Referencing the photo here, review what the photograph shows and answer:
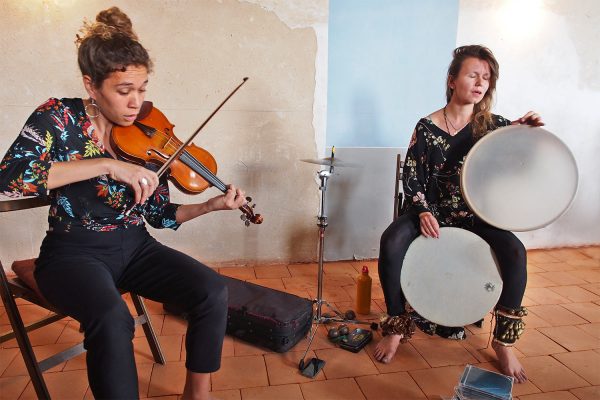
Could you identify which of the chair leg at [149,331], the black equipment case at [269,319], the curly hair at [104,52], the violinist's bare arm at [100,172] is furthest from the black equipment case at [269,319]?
the curly hair at [104,52]

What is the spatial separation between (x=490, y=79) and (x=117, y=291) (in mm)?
1714

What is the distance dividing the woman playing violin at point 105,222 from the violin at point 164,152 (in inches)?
1.8

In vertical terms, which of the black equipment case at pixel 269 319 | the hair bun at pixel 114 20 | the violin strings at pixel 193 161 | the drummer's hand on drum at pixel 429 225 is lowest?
the black equipment case at pixel 269 319

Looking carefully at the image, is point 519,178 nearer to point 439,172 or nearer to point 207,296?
point 439,172

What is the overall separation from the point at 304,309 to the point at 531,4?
2487 millimetres

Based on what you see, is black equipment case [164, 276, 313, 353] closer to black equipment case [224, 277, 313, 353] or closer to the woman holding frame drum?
black equipment case [224, 277, 313, 353]

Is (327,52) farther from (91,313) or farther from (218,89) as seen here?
(91,313)

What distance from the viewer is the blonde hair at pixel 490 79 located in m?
1.92

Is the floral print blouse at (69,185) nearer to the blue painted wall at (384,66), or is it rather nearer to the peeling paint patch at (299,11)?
the peeling paint patch at (299,11)

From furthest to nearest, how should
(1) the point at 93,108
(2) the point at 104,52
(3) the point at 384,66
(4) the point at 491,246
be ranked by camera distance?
1. (3) the point at 384,66
2. (4) the point at 491,246
3. (1) the point at 93,108
4. (2) the point at 104,52

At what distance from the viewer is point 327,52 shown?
2.66 metres

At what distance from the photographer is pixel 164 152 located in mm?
1491

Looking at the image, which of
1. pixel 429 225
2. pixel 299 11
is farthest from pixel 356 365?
pixel 299 11

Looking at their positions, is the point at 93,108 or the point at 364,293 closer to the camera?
the point at 93,108
